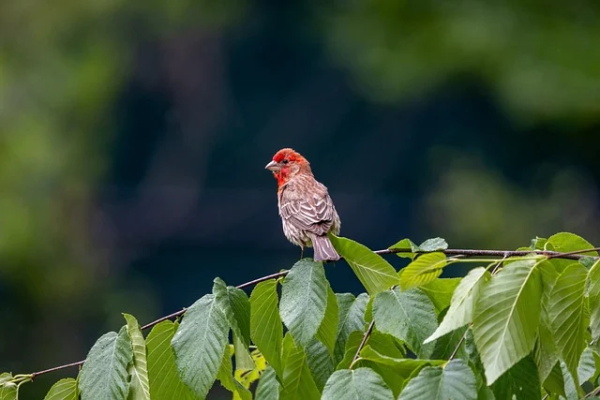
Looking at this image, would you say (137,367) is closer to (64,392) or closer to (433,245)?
(64,392)

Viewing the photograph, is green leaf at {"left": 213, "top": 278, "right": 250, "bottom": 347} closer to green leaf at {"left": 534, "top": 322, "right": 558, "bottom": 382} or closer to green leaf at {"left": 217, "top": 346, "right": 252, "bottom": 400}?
green leaf at {"left": 217, "top": 346, "right": 252, "bottom": 400}

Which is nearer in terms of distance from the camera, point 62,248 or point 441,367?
point 441,367

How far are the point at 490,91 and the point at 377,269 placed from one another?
8660 mm

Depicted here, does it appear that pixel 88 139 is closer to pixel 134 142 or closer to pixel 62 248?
pixel 134 142

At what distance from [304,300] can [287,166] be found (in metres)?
3.49

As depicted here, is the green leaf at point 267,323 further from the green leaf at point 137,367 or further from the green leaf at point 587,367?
the green leaf at point 587,367

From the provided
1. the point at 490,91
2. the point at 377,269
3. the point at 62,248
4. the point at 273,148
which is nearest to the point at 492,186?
the point at 490,91

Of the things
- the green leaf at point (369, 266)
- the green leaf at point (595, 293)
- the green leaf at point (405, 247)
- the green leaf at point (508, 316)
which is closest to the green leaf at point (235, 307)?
the green leaf at point (369, 266)

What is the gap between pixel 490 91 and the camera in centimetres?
1077

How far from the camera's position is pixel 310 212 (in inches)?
178

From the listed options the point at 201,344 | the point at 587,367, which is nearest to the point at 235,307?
the point at 201,344

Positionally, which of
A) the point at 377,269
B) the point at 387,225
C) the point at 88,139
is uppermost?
the point at 88,139

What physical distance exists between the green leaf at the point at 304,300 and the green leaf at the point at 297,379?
13 centimetres

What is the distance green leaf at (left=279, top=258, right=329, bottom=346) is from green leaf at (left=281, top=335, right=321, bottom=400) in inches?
5.1
